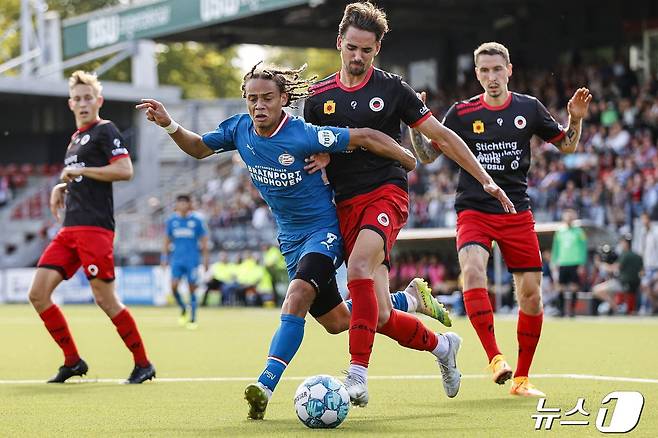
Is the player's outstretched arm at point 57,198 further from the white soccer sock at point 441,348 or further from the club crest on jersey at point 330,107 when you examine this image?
the white soccer sock at point 441,348

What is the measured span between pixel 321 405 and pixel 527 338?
2601 millimetres

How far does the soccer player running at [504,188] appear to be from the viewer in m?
8.84

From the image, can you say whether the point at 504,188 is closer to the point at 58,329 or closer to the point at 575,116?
the point at 575,116

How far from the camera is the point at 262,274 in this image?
101 ft

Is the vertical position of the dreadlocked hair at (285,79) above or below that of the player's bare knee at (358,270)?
above

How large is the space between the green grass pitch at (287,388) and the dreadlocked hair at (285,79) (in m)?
1.87

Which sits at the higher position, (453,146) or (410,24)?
(410,24)

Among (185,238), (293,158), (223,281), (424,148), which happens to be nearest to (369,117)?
(293,158)

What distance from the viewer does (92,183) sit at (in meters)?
9.93

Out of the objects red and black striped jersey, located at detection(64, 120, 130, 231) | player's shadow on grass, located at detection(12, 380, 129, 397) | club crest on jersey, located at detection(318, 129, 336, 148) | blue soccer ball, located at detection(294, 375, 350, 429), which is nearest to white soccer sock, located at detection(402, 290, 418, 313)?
club crest on jersey, located at detection(318, 129, 336, 148)

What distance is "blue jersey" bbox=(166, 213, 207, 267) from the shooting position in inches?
848

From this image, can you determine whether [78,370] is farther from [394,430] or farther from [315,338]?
[315,338]
